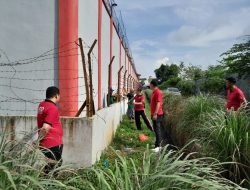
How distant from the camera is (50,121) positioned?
6707 mm

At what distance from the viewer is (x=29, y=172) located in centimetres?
395

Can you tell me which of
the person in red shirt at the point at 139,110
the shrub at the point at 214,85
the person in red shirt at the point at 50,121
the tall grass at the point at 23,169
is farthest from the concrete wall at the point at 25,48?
the shrub at the point at 214,85

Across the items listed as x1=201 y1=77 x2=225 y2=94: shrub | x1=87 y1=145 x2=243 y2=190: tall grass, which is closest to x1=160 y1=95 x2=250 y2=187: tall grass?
x1=87 y1=145 x2=243 y2=190: tall grass

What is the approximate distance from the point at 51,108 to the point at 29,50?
3.63 meters

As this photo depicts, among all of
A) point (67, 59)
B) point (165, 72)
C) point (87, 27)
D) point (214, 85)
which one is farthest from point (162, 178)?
point (165, 72)

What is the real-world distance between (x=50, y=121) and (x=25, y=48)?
12.3ft

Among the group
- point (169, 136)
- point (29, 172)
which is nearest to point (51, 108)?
point (29, 172)

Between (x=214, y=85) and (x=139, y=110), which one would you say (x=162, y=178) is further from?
(x=214, y=85)

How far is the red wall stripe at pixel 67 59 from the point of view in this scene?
9781 mm

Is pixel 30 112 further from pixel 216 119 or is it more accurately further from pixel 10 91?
pixel 216 119

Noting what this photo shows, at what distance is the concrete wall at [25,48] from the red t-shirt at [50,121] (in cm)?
321

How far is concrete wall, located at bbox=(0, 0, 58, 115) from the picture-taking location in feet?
32.6

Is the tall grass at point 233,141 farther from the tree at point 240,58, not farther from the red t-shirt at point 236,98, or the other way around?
the tree at point 240,58

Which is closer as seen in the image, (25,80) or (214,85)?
(25,80)
